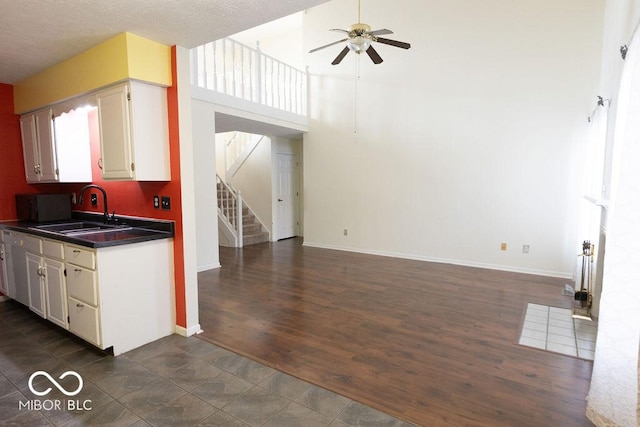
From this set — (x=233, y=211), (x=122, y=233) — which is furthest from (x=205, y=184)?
(x=122, y=233)

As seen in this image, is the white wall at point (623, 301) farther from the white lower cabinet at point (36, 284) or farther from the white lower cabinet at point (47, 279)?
the white lower cabinet at point (36, 284)

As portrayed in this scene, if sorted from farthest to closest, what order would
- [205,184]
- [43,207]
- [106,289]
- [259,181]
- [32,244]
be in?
1. [259,181]
2. [205,184]
3. [43,207]
4. [32,244]
5. [106,289]

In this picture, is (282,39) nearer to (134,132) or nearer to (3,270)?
(134,132)

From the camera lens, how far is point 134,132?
8.77 feet

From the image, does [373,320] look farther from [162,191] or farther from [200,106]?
[200,106]

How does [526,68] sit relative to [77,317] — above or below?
above

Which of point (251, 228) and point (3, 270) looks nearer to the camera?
point (3, 270)

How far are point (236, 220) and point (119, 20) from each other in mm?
5076

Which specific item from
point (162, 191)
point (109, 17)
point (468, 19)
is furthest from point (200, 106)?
point (468, 19)

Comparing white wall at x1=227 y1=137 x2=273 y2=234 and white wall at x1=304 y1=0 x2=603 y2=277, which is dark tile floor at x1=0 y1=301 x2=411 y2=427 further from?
white wall at x1=227 y1=137 x2=273 y2=234

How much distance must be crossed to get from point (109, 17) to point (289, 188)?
5.90m

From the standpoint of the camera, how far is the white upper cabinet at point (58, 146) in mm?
3467

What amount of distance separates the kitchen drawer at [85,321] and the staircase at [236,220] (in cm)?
426

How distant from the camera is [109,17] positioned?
2.27 metres
